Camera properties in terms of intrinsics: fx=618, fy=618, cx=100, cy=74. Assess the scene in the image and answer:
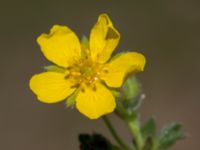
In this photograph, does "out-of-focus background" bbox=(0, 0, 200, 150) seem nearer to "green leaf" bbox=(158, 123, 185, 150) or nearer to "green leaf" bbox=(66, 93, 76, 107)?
"green leaf" bbox=(158, 123, 185, 150)

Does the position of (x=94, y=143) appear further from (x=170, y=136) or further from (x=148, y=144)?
(x=170, y=136)

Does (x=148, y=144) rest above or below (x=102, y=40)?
below

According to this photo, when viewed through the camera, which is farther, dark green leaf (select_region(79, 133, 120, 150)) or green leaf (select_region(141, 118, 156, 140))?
green leaf (select_region(141, 118, 156, 140))

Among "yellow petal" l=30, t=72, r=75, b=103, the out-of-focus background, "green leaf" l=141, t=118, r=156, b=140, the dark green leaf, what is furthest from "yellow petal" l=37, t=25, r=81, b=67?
the out-of-focus background

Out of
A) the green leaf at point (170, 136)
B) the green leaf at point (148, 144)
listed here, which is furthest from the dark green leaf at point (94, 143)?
the green leaf at point (170, 136)

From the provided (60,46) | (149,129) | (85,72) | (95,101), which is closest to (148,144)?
(149,129)

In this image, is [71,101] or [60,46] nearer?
[71,101]

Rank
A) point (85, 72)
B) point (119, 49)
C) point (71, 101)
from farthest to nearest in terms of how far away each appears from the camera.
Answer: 1. point (119, 49)
2. point (85, 72)
3. point (71, 101)

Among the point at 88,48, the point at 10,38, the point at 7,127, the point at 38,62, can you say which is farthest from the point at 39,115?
the point at 88,48

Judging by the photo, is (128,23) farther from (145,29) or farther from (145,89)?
(145,89)
